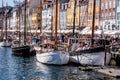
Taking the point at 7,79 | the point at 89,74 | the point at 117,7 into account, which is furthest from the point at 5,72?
the point at 117,7

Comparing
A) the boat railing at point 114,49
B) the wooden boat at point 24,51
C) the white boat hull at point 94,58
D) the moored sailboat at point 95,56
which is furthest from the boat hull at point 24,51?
the white boat hull at point 94,58

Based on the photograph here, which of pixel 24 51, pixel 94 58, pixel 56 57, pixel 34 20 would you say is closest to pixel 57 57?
pixel 56 57

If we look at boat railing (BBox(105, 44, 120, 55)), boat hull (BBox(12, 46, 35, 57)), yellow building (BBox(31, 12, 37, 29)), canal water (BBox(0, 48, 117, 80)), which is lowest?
canal water (BBox(0, 48, 117, 80))

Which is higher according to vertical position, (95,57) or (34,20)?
(34,20)

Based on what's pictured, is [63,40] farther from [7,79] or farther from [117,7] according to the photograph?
[7,79]

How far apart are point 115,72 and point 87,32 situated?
2651cm

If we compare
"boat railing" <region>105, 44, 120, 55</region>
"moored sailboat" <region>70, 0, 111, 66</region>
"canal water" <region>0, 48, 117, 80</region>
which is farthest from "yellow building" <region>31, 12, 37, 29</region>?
"moored sailboat" <region>70, 0, 111, 66</region>

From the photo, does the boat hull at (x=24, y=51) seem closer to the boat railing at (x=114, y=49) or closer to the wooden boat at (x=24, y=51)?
the wooden boat at (x=24, y=51)

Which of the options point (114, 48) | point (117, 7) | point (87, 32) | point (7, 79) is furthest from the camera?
point (117, 7)

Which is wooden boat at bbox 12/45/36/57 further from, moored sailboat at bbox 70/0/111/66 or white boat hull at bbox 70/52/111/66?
white boat hull at bbox 70/52/111/66

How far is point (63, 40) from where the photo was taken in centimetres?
6538

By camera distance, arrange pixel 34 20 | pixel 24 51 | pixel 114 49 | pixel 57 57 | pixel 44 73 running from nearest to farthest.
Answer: pixel 44 73, pixel 57 57, pixel 114 49, pixel 24 51, pixel 34 20

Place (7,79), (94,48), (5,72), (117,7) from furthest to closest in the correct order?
1. (117,7)
2. (94,48)
3. (5,72)
4. (7,79)

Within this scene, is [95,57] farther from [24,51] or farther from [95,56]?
[24,51]
